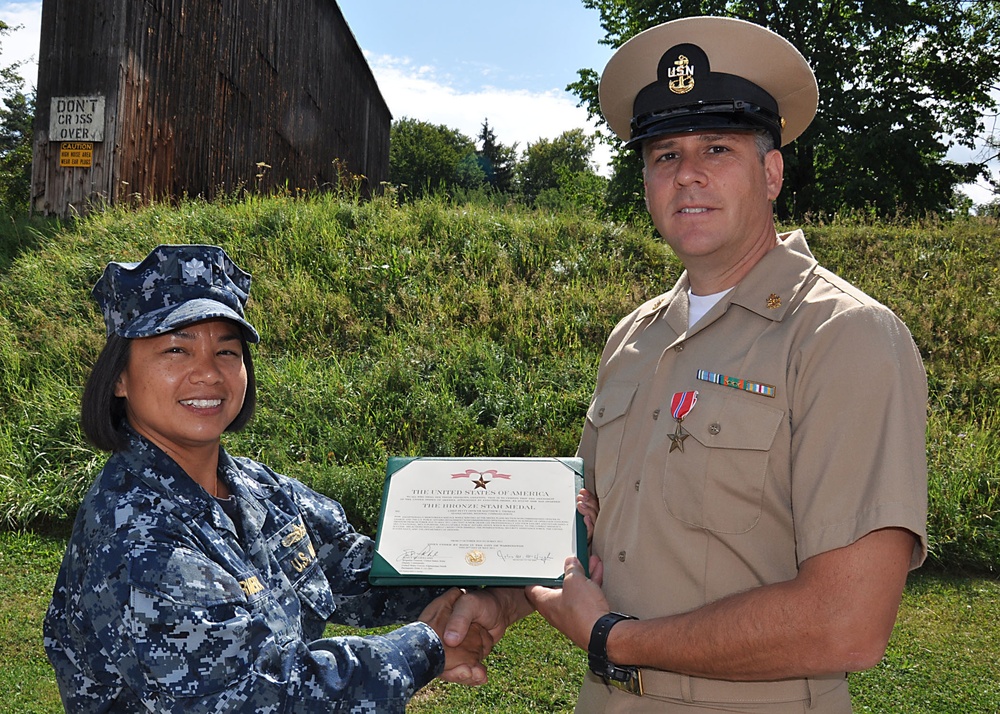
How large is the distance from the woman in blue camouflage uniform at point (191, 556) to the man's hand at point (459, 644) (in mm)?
11

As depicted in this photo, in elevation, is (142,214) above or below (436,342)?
above

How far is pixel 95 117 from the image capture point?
36.0ft

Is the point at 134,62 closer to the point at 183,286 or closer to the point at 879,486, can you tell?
the point at 183,286

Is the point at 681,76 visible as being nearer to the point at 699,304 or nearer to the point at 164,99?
the point at 699,304

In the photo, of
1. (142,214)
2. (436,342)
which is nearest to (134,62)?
(142,214)

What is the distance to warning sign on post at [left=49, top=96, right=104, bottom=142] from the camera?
1096 cm

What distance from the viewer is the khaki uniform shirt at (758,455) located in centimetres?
188

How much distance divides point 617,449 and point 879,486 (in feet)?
2.86

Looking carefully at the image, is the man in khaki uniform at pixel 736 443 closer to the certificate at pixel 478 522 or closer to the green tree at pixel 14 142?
the certificate at pixel 478 522

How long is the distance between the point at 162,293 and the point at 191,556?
2.53ft

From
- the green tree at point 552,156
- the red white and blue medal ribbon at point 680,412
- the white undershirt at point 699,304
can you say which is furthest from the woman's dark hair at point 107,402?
the green tree at point 552,156

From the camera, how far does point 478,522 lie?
9.09ft
